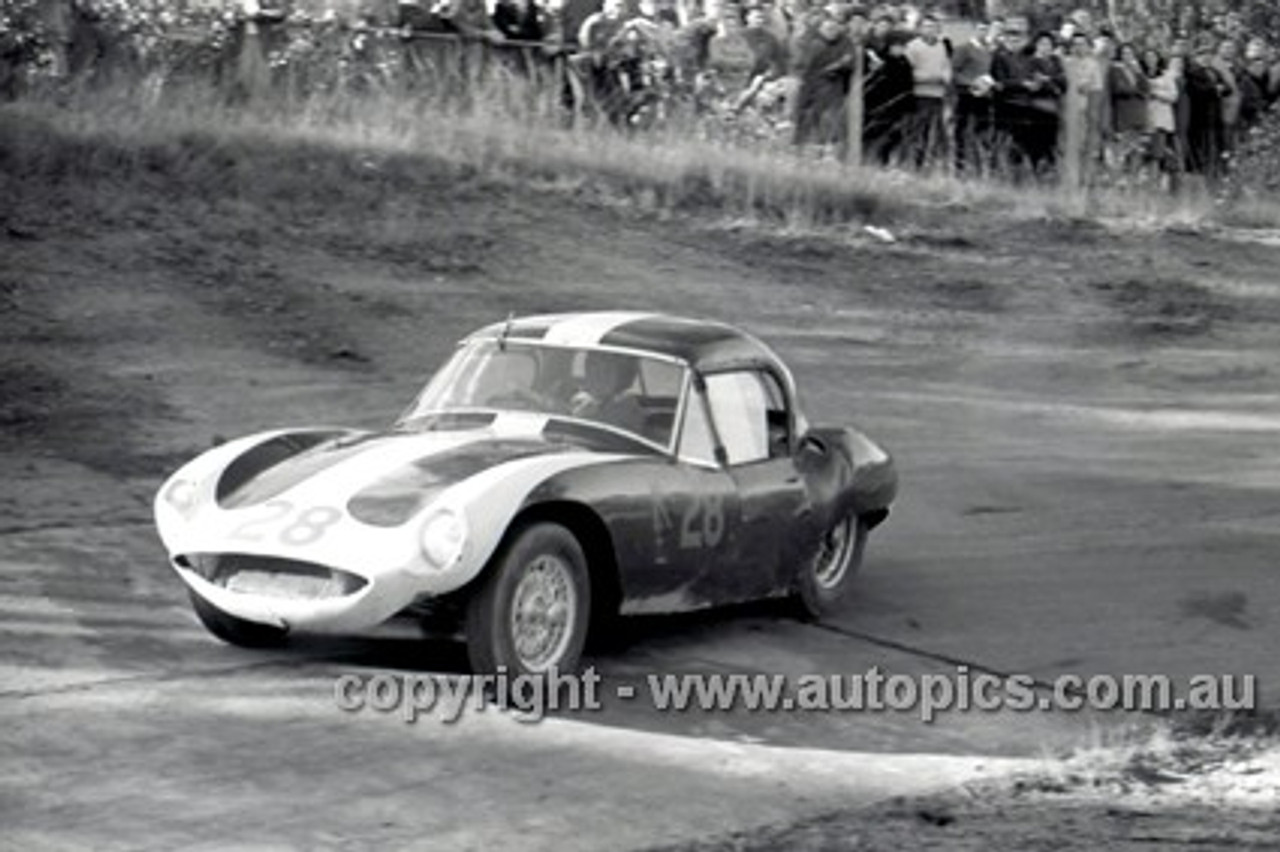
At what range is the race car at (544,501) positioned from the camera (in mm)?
10359

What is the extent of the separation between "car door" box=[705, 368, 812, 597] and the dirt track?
371mm

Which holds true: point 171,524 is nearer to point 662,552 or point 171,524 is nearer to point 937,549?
point 662,552

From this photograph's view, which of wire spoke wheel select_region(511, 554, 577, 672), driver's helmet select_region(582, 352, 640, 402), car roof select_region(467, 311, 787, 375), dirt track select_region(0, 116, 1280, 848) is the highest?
car roof select_region(467, 311, 787, 375)

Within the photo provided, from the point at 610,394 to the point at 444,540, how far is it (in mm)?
1773

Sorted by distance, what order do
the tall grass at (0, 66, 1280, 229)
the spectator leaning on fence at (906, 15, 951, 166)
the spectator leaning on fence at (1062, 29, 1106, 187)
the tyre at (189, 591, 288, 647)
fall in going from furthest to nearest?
the spectator leaning on fence at (1062, 29, 1106, 187) < the spectator leaning on fence at (906, 15, 951, 166) < the tall grass at (0, 66, 1280, 229) < the tyre at (189, 591, 288, 647)

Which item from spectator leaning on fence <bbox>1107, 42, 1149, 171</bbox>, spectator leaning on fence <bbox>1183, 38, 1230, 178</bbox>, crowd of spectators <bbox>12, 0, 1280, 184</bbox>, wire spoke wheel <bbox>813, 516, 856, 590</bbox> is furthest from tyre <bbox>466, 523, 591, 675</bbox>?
spectator leaning on fence <bbox>1183, 38, 1230, 178</bbox>

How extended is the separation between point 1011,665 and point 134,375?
7395 mm

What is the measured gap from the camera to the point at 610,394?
1178cm

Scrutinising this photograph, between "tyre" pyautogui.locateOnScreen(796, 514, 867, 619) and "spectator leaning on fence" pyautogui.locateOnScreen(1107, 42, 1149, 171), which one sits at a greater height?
"spectator leaning on fence" pyautogui.locateOnScreen(1107, 42, 1149, 171)

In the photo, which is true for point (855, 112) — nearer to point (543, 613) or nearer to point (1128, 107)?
point (1128, 107)

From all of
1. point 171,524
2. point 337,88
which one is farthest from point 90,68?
point 171,524

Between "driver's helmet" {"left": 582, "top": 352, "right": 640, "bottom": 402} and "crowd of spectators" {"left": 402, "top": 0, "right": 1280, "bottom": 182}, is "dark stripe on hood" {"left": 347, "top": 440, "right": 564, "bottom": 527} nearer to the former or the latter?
"driver's helmet" {"left": 582, "top": 352, "right": 640, "bottom": 402}

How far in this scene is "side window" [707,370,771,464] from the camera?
11969 mm

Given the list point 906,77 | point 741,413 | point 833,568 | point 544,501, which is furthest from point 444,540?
point 906,77
